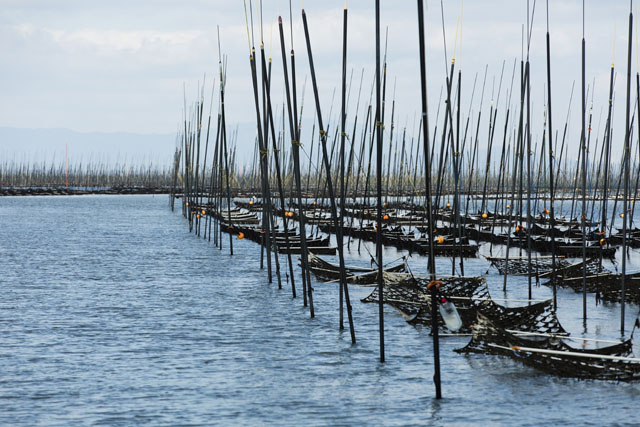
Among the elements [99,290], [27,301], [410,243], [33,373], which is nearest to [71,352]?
[33,373]

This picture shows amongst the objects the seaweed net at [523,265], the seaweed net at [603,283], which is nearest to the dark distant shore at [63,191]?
the seaweed net at [523,265]

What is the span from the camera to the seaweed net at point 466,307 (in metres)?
14.5

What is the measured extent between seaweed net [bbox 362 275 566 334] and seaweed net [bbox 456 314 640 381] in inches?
49.5

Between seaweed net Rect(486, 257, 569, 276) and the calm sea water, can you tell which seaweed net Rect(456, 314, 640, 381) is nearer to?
the calm sea water

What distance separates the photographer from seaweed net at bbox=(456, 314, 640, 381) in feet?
36.7

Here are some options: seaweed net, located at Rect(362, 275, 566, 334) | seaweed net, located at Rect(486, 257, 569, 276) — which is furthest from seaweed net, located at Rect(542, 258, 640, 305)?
seaweed net, located at Rect(362, 275, 566, 334)

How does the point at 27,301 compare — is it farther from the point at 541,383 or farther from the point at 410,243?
the point at 410,243

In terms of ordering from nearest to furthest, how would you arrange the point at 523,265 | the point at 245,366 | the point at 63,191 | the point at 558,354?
the point at 558,354, the point at 245,366, the point at 523,265, the point at 63,191

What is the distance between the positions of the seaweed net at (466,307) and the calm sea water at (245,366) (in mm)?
406

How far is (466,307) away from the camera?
15.9m

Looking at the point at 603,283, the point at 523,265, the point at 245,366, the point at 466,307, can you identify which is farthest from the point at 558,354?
the point at 523,265

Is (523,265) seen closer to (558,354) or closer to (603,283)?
(603,283)

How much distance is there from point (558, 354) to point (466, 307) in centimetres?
458

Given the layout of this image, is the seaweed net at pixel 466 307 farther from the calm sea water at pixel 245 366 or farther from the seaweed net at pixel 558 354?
the seaweed net at pixel 558 354
